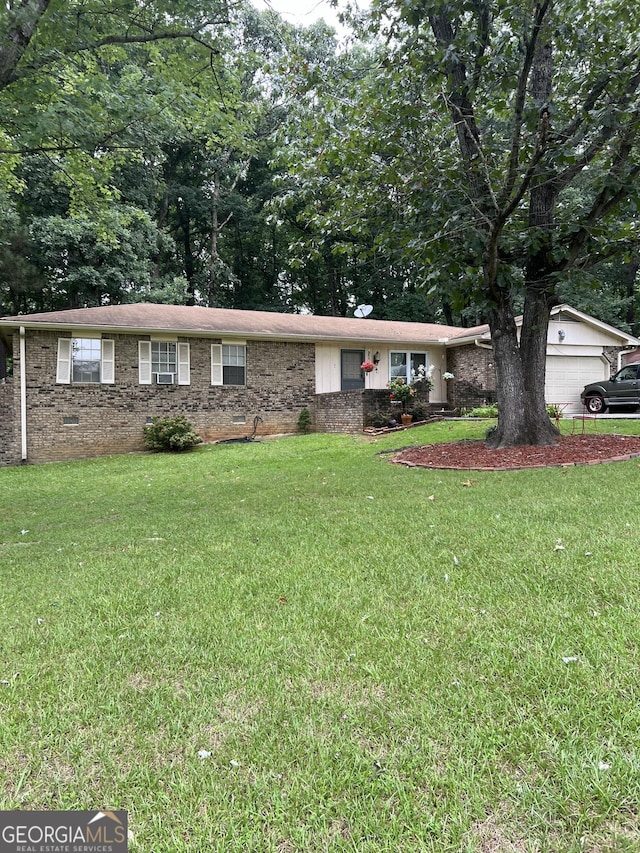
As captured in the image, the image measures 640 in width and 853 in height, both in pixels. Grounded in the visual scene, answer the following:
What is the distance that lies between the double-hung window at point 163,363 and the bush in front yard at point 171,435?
4.74 feet

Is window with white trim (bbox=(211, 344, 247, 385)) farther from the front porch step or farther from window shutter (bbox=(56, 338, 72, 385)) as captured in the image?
the front porch step

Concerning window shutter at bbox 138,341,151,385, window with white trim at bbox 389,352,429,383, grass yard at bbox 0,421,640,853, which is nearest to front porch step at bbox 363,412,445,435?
window with white trim at bbox 389,352,429,383

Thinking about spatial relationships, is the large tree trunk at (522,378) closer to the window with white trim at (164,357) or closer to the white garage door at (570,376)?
the window with white trim at (164,357)

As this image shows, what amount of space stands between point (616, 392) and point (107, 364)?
15.2m

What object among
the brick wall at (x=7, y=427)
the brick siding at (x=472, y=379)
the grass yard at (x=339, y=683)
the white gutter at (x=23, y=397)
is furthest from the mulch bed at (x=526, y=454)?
the brick wall at (x=7, y=427)

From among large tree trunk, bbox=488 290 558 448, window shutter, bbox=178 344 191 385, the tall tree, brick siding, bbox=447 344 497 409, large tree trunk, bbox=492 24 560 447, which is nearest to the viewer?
the tall tree

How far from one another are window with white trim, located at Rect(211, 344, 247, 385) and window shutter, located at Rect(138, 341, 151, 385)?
1.79m

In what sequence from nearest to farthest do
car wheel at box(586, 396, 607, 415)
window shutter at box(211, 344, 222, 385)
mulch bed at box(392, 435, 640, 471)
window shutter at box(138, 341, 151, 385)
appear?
mulch bed at box(392, 435, 640, 471) → window shutter at box(138, 341, 151, 385) → window shutter at box(211, 344, 222, 385) → car wheel at box(586, 396, 607, 415)

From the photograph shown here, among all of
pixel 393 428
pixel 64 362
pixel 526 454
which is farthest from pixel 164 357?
pixel 526 454

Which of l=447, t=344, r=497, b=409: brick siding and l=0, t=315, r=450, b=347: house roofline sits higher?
l=0, t=315, r=450, b=347: house roofline

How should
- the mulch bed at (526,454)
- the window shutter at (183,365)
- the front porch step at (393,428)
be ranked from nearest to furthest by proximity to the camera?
the mulch bed at (526,454)
the front porch step at (393,428)
the window shutter at (183,365)

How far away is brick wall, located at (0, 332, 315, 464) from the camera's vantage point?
40.0 feet

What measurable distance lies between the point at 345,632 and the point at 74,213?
359 inches

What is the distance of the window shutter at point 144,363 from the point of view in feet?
43.1
